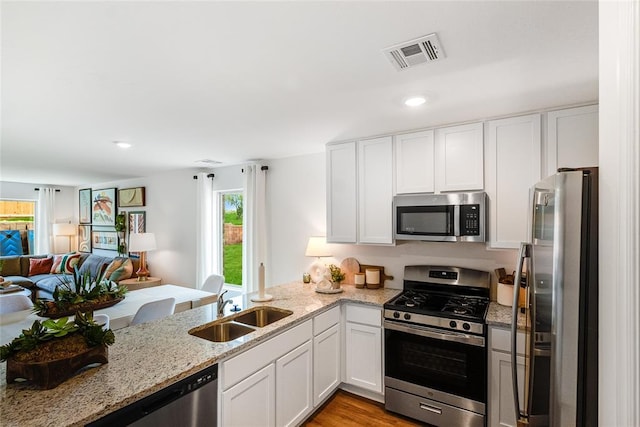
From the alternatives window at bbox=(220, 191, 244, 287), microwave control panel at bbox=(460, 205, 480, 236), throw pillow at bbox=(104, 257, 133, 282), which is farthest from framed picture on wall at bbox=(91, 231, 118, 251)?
microwave control panel at bbox=(460, 205, 480, 236)

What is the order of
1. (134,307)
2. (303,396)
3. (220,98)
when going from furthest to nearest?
(134,307)
(303,396)
(220,98)

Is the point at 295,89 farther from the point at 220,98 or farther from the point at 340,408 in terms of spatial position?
the point at 340,408

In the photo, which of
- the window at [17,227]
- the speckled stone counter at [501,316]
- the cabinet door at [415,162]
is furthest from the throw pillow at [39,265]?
the speckled stone counter at [501,316]

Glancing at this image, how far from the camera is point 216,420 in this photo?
167cm

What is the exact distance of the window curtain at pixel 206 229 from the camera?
484 centimetres

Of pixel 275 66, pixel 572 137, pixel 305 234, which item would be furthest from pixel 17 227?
pixel 572 137

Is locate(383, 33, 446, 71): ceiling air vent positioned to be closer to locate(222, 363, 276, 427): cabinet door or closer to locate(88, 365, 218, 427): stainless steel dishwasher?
locate(88, 365, 218, 427): stainless steel dishwasher

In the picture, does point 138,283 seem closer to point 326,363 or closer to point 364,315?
point 326,363

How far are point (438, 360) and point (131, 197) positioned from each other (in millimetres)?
5997

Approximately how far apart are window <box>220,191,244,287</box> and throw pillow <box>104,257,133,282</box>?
5.84 ft

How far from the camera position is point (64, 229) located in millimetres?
7148

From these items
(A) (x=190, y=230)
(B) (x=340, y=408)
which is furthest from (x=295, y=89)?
(A) (x=190, y=230)

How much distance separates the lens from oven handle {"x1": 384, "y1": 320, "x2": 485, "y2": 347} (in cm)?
222

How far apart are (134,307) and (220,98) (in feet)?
7.73
